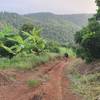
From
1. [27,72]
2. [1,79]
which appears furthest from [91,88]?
[27,72]

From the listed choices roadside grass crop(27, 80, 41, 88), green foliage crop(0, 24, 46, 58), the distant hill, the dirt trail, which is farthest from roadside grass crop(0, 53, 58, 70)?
the distant hill

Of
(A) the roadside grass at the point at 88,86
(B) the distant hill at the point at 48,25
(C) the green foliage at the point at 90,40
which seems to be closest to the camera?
(A) the roadside grass at the point at 88,86

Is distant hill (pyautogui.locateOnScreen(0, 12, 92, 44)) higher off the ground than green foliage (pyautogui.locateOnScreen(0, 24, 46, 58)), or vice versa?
green foliage (pyautogui.locateOnScreen(0, 24, 46, 58))

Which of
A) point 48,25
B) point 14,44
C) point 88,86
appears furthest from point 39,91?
point 48,25

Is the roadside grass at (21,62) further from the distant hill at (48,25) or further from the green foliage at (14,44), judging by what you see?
the distant hill at (48,25)

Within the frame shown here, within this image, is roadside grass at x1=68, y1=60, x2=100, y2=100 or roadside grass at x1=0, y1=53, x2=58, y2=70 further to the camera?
roadside grass at x1=0, y1=53, x2=58, y2=70

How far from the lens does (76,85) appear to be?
57.8 ft

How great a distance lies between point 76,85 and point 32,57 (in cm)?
1054

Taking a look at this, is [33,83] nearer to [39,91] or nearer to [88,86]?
[39,91]

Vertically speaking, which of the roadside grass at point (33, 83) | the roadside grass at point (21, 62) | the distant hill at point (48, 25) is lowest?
the distant hill at point (48, 25)

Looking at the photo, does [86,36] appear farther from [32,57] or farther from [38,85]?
[38,85]

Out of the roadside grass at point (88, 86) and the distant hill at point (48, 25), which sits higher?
the roadside grass at point (88, 86)

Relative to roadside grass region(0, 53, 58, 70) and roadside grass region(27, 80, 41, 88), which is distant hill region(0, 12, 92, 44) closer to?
roadside grass region(0, 53, 58, 70)

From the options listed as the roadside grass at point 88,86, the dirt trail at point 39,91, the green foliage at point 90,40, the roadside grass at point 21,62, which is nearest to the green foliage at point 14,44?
the roadside grass at point 21,62
